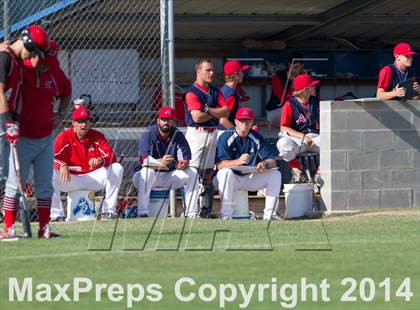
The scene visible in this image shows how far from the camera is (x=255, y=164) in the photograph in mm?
15844

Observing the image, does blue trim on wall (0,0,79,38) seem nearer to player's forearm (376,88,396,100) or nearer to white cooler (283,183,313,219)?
white cooler (283,183,313,219)

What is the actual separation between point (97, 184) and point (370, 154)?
141 inches

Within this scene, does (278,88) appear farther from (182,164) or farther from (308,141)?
(182,164)

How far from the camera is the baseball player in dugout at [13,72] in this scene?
37.8 ft

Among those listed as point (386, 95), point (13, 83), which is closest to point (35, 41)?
point (13, 83)

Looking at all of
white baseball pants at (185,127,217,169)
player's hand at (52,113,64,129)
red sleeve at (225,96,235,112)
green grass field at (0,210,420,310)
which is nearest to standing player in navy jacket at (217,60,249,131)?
red sleeve at (225,96,235,112)

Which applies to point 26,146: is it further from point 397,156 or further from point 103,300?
point 397,156

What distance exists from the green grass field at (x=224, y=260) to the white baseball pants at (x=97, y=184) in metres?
1.78

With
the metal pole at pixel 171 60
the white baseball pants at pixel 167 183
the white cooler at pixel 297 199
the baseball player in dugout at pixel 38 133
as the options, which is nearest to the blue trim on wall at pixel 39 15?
the metal pole at pixel 171 60

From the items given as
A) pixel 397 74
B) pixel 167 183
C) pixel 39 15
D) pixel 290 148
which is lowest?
pixel 167 183

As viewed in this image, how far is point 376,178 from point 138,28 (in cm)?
461

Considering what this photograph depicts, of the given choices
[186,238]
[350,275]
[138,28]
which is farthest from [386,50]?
[350,275]

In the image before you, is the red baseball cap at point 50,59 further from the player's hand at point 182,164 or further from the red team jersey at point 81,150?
the player's hand at point 182,164

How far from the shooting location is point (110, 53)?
58.5 ft
